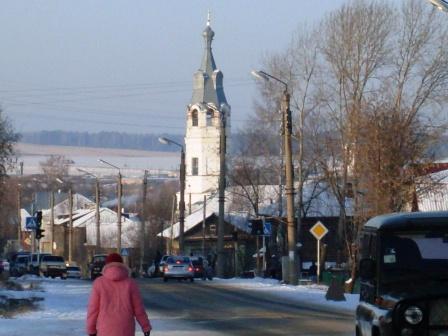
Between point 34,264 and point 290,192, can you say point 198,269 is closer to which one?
point 34,264

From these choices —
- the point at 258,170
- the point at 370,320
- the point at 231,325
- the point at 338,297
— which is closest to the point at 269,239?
the point at 258,170

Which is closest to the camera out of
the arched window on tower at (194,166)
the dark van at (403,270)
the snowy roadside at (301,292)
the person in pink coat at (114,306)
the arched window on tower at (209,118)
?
the dark van at (403,270)

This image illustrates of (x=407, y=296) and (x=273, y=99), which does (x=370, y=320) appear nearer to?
(x=407, y=296)

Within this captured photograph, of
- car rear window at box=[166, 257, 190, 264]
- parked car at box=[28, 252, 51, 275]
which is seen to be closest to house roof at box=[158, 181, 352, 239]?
parked car at box=[28, 252, 51, 275]

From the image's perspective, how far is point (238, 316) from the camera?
90.4ft

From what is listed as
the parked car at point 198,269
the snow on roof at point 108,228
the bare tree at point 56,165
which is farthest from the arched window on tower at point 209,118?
the bare tree at point 56,165

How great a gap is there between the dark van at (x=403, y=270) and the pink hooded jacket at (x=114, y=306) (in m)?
2.59

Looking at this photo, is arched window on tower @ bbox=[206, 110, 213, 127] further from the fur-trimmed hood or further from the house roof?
the fur-trimmed hood

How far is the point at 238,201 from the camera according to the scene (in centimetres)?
7925

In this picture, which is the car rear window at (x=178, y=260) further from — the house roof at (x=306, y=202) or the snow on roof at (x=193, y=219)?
the snow on roof at (x=193, y=219)

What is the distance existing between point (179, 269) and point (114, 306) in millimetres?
43664

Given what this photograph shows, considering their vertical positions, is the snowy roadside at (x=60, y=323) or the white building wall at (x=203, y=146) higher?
the white building wall at (x=203, y=146)

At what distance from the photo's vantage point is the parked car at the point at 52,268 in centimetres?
6712


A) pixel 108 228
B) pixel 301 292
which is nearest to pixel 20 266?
pixel 301 292
